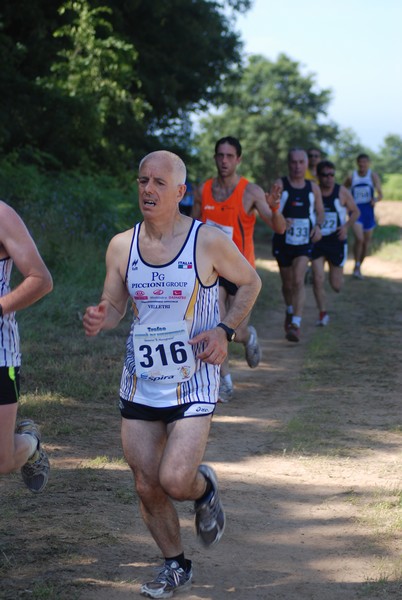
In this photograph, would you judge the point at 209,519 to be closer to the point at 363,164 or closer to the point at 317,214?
the point at 317,214

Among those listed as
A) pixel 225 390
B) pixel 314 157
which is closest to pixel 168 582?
pixel 225 390

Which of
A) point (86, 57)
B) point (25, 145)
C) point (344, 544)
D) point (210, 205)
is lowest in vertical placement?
point (344, 544)

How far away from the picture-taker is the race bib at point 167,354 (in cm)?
443

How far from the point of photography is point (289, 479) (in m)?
6.41

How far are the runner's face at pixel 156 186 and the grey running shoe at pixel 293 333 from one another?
726 centimetres

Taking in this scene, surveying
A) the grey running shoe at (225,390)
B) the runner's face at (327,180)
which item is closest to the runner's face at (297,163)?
the runner's face at (327,180)

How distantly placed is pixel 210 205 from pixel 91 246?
651 centimetres

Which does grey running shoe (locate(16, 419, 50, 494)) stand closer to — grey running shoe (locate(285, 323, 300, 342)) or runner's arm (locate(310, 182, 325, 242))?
grey running shoe (locate(285, 323, 300, 342))

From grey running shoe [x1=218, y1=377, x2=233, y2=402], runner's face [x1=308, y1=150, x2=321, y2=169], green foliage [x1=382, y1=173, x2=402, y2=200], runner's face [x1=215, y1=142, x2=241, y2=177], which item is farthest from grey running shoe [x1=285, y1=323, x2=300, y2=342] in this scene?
green foliage [x1=382, y1=173, x2=402, y2=200]

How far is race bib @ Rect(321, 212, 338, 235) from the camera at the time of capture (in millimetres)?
12991

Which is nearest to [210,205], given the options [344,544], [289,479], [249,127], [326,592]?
[289,479]

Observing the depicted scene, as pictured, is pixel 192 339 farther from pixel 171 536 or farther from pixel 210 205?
pixel 210 205

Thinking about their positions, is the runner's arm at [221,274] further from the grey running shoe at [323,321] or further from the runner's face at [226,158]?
the grey running shoe at [323,321]

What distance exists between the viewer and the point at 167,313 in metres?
4.47
